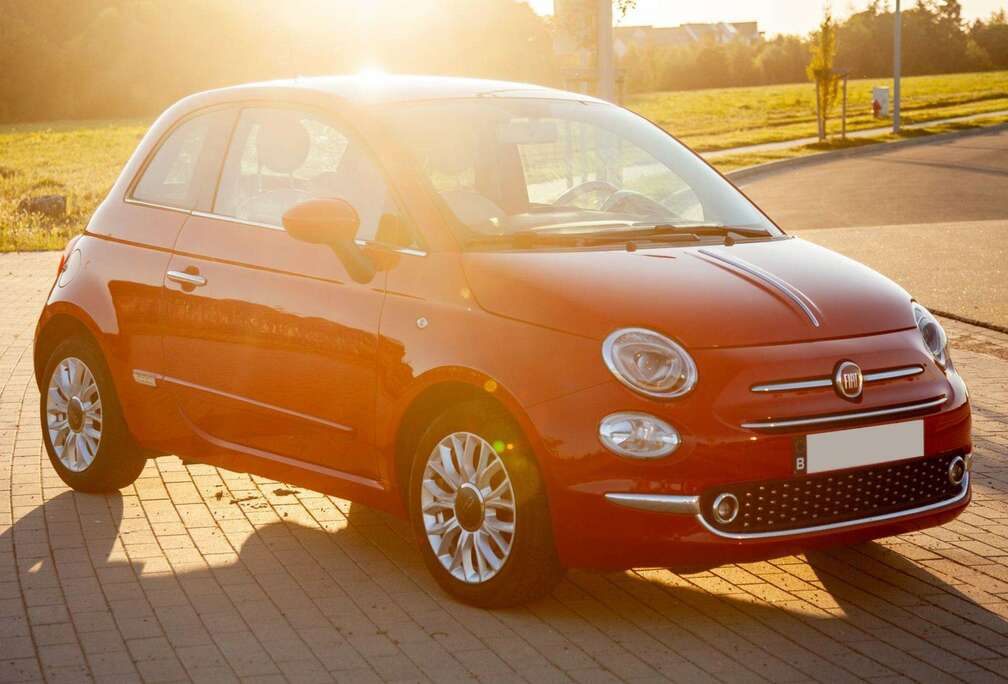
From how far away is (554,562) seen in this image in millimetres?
5086

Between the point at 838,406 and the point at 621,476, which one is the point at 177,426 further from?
the point at 838,406

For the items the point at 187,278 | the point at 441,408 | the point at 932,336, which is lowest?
the point at 441,408

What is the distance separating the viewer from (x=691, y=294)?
509cm

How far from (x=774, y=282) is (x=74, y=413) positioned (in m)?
3.38

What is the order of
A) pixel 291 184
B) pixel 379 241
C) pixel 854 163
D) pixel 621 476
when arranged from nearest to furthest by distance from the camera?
pixel 621 476 → pixel 379 241 → pixel 291 184 → pixel 854 163

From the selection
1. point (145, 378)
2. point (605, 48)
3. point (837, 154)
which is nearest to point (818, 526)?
point (145, 378)

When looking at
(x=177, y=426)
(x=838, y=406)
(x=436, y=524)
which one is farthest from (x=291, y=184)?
(x=838, y=406)

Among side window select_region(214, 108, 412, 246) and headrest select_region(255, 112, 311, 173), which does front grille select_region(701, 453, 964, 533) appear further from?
headrest select_region(255, 112, 311, 173)

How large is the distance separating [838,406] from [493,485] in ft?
3.76

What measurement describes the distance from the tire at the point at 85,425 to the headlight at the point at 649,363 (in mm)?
2827

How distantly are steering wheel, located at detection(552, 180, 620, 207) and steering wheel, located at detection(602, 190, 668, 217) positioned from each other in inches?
1.7

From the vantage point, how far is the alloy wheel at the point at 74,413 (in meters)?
6.96

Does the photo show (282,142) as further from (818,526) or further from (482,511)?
(818,526)

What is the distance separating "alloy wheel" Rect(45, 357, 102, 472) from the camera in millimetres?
6961
